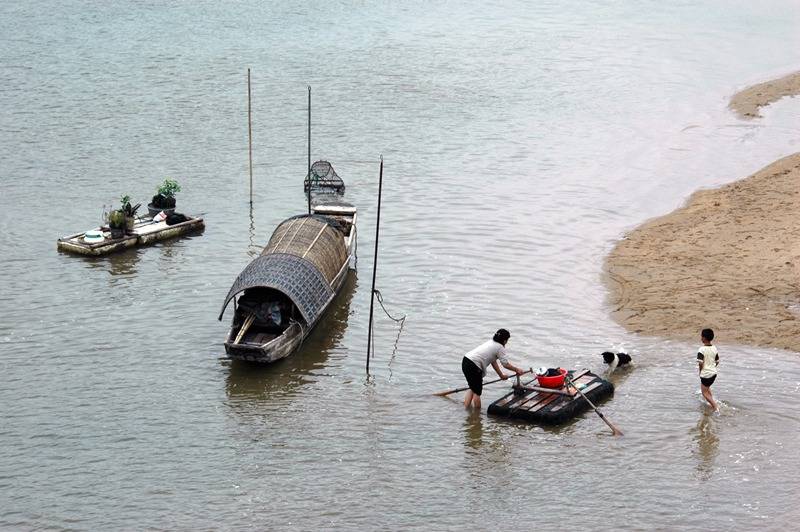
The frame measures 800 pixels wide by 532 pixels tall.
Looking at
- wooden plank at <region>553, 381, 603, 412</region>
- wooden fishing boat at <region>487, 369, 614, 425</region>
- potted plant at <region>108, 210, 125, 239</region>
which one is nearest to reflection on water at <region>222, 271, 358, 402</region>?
wooden fishing boat at <region>487, 369, 614, 425</region>

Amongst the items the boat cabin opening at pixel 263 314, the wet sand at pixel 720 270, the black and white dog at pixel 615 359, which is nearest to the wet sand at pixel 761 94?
the wet sand at pixel 720 270

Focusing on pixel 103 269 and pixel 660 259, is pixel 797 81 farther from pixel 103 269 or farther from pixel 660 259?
pixel 103 269

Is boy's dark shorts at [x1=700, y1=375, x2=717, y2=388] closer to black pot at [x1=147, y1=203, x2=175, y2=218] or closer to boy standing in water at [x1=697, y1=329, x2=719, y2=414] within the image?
boy standing in water at [x1=697, y1=329, x2=719, y2=414]

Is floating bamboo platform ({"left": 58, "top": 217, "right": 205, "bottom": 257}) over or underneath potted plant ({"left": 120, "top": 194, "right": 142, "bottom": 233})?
underneath

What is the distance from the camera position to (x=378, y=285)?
82.0 ft

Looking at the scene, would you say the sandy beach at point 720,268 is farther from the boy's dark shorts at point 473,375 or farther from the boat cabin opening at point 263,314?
the boat cabin opening at point 263,314

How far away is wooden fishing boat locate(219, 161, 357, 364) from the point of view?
68.0ft

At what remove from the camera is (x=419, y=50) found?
5078 cm

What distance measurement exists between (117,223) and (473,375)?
1204cm

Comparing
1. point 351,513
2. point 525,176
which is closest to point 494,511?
point 351,513

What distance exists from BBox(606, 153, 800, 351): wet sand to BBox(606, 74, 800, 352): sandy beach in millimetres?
20

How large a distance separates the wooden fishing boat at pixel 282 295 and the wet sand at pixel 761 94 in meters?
23.5

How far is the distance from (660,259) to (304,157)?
13305mm

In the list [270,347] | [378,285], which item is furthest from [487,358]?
[378,285]
